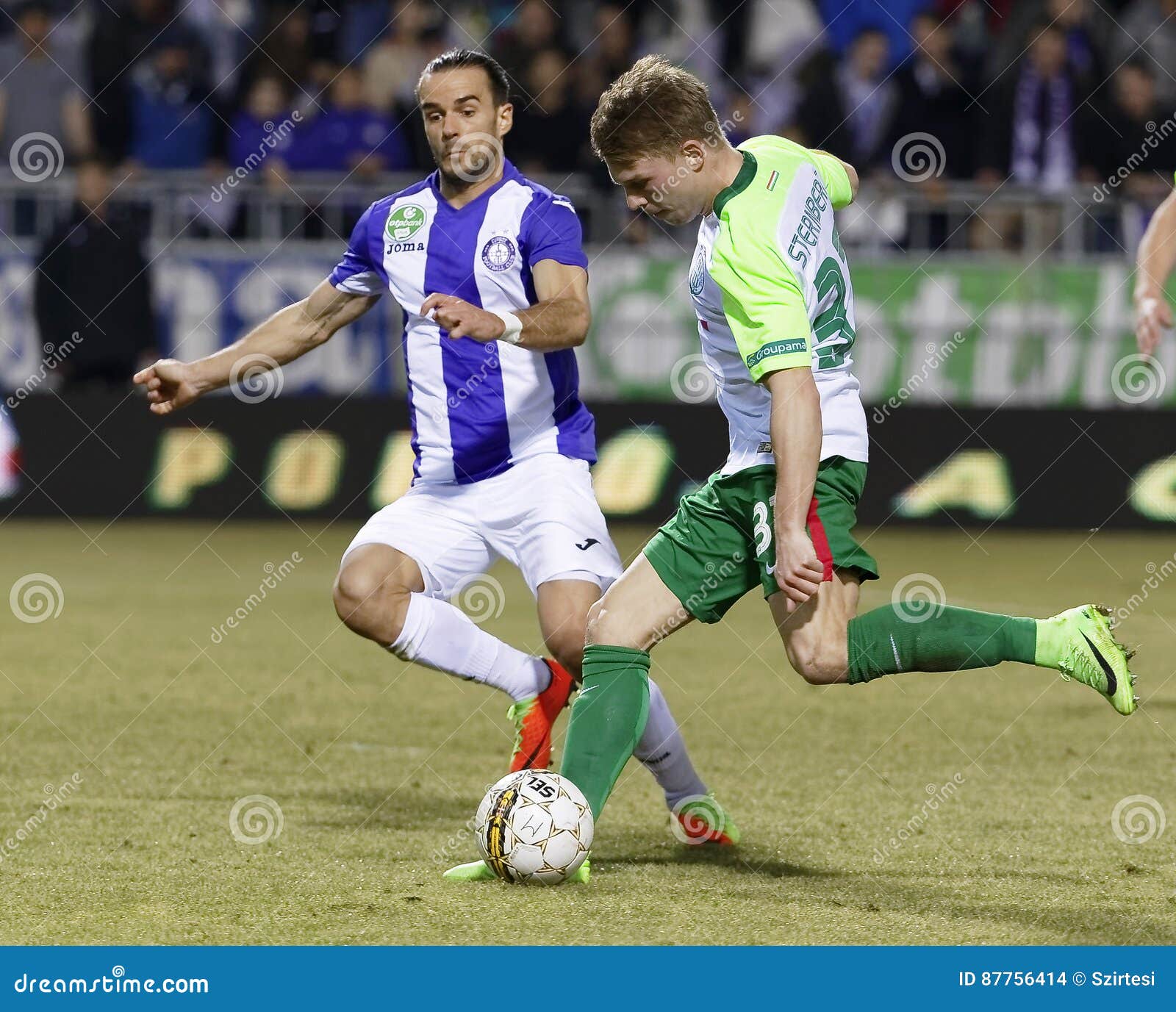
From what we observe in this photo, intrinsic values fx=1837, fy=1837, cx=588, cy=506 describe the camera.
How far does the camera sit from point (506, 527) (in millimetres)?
5414

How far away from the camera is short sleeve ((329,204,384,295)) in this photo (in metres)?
5.58

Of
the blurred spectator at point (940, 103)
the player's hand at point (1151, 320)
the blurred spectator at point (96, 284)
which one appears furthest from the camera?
the blurred spectator at point (940, 103)

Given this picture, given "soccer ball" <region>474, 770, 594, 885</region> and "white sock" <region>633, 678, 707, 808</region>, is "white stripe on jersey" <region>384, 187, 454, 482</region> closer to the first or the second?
"white sock" <region>633, 678, 707, 808</region>

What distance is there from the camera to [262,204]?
13.9m

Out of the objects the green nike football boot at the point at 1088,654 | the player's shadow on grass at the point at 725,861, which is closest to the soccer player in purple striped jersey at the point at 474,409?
the player's shadow on grass at the point at 725,861

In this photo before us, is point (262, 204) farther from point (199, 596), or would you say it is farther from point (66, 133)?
point (199, 596)

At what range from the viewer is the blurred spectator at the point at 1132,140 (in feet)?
45.9

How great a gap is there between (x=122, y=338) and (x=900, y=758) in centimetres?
855

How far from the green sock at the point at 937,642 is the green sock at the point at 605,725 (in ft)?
1.75

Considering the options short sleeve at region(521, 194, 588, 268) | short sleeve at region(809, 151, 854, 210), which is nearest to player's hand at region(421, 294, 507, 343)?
short sleeve at region(521, 194, 588, 268)

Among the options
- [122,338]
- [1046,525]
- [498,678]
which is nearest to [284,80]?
[122,338]

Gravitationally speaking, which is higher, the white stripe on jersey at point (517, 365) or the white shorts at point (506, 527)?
the white stripe on jersey at point (517, 365)

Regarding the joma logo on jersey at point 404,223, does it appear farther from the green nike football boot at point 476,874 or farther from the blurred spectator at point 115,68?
the blurred spectator at point 115,68

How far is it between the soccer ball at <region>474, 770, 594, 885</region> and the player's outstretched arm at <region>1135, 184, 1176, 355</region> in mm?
2741
